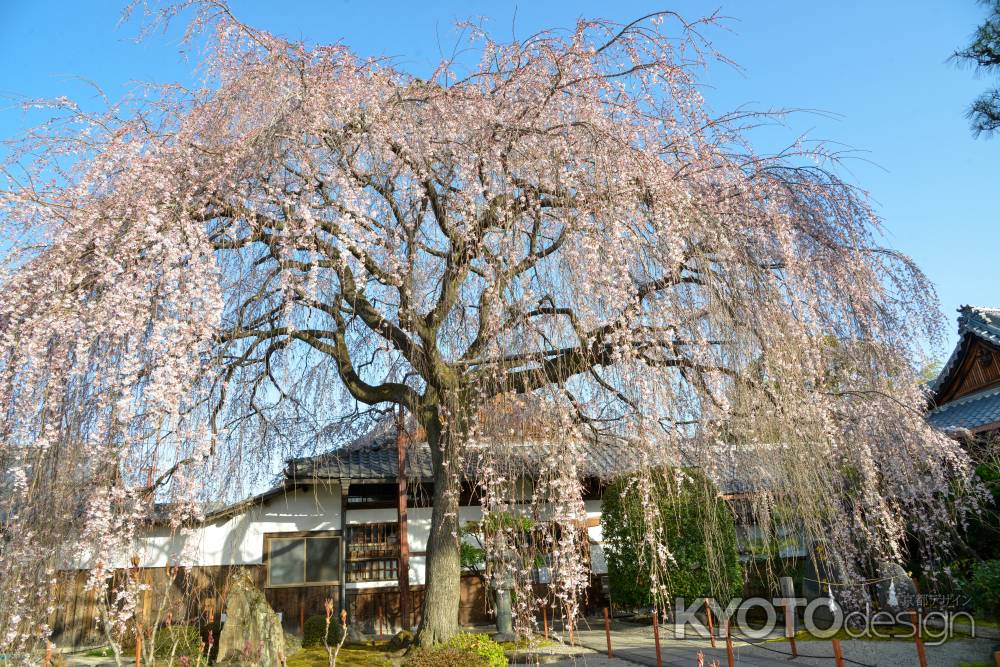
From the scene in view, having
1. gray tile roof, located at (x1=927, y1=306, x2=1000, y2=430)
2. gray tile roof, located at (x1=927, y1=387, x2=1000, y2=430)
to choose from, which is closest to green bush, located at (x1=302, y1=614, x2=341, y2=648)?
gray tile roof, located at (x1=927, y1=387, x2=1000, y2=430)

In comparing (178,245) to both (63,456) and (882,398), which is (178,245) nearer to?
(63,456)

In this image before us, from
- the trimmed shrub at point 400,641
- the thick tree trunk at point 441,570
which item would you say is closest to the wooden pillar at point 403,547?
the trimmed shrub at point 400,641

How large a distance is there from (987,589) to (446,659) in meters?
5.39

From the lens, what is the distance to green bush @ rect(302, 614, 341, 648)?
922cm

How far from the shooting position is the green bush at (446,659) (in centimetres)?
554

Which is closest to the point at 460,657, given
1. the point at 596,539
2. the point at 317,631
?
the point at 317,631

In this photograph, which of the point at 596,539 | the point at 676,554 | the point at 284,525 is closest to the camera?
the point at 676,554

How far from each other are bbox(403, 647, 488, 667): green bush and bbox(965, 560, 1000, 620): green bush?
5.03m

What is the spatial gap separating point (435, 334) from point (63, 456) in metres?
3.14

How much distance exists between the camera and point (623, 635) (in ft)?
32.3

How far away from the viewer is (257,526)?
10.9 metres

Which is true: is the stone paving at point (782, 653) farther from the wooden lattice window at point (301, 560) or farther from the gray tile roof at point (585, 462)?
the wooden lattice window at point (301, 560)

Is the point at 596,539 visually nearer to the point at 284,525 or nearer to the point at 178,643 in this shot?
the point at 284,525

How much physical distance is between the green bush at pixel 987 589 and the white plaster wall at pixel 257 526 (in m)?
8.47
